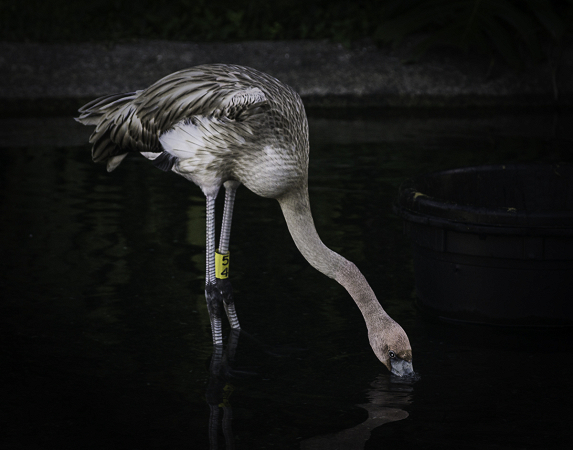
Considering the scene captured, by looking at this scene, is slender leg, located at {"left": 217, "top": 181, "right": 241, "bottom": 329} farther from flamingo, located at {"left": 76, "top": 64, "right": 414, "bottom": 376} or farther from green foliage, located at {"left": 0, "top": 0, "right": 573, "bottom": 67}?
green foliage, located at {"left": 0, "top": 0, "right": 573, "bottom": 67}

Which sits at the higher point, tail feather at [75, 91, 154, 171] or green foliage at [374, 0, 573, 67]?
green foliage at [374, 0, 573, 67]

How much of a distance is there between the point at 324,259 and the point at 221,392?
3.36 feet

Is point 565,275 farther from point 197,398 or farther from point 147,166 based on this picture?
point 147,166

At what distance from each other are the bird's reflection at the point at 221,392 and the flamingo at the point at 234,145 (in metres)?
0.14

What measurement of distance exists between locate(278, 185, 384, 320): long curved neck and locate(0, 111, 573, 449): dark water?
415mm

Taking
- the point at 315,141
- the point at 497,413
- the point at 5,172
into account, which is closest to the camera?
A: the point at 497,413

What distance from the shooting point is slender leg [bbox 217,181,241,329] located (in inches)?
232

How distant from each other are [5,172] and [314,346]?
6108mm

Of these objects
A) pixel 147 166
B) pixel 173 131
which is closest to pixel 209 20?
pixel 147 166

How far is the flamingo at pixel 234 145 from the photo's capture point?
17.5 ft

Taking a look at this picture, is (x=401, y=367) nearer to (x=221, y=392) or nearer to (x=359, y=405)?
(x=359, y=405)

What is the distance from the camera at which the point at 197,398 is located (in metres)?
4.93

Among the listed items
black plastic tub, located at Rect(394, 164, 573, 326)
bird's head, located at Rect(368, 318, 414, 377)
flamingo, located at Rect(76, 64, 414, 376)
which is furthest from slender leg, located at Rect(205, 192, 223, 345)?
black plastic tub, located at Rect(394, 164, 573, 326)

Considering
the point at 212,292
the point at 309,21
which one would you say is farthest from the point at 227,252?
the point at 309,21
